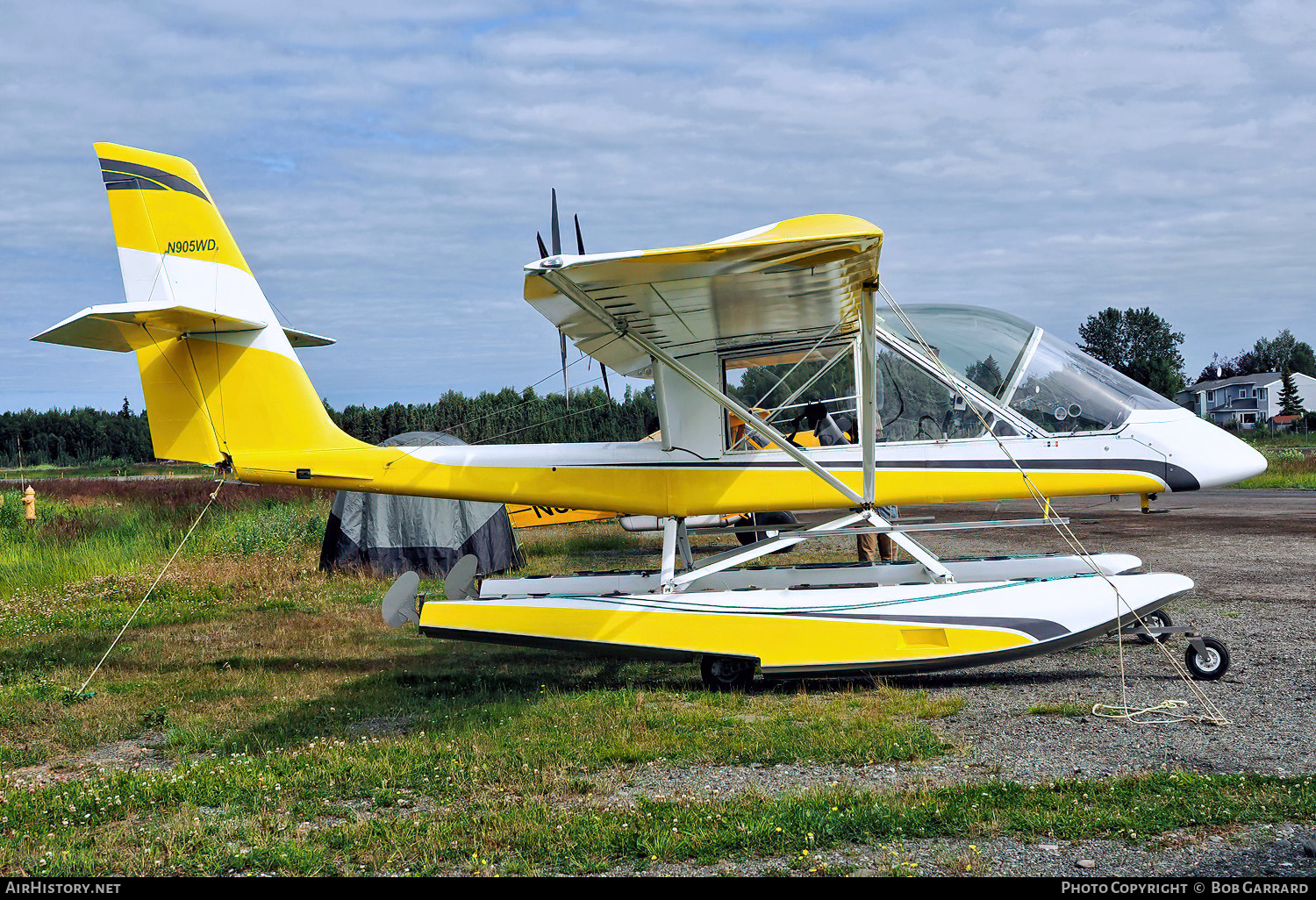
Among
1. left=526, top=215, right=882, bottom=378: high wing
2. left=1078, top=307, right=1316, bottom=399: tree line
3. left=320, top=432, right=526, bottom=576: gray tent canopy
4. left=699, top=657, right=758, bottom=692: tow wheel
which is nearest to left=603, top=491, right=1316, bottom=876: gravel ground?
left=699, top=657, right=758, bottom=692: tow wheel

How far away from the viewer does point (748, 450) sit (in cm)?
789

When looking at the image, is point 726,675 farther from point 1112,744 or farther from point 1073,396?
point 1073,396

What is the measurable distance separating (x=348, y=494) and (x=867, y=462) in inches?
331

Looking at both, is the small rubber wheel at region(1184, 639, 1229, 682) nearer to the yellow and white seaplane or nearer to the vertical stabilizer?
the yellow and white seaplane

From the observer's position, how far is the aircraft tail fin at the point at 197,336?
7.91 meters

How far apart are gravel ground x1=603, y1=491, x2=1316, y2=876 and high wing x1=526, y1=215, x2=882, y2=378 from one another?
290 centimetres

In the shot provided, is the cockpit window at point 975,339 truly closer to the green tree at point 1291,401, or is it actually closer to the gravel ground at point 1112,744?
the gravel ground at point 1112,744

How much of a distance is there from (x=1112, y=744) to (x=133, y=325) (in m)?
7.60

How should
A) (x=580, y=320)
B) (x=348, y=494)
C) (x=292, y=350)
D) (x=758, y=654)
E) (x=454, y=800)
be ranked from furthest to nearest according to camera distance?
(x=348, y=494), (x=292, y=350), (x=580, y=320), (x=758, y=654), (x=454, y=800)

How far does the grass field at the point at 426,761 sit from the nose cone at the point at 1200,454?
280 cm

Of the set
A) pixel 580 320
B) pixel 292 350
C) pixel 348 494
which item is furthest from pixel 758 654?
pixel 348 494

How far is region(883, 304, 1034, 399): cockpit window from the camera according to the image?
7797 millimetres

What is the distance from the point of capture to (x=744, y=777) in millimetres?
4793

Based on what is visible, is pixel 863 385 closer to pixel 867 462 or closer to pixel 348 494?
pixel 867 462
